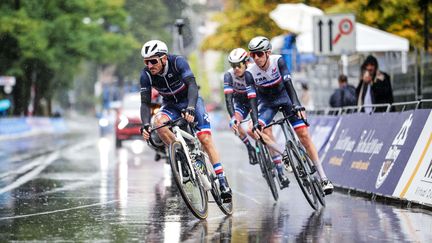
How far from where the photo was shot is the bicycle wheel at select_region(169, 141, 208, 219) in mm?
11953

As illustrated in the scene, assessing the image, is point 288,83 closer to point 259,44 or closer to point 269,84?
point 269,84

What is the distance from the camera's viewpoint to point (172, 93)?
13.0m

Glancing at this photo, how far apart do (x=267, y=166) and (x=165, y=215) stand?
280 centimetres

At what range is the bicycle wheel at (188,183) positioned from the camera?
1195 centimetres

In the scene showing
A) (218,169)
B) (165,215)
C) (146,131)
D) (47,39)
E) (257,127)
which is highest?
(47,39)

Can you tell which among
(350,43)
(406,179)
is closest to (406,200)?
(406,179)

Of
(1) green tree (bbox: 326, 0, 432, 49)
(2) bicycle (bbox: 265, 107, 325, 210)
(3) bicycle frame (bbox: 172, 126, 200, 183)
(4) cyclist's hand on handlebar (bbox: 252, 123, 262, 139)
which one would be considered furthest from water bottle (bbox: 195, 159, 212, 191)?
(1) green tree (bbox: 326, 0, 432, 49)

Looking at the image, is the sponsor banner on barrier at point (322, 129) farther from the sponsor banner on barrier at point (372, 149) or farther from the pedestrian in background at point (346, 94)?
the pedestrian in background at point (346, 94)

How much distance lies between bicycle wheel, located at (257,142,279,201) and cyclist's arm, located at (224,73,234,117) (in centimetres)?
60

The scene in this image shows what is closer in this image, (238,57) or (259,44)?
(259,44)

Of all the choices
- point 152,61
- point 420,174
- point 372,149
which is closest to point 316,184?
point 420,174

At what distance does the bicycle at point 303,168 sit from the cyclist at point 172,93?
4.10 ft

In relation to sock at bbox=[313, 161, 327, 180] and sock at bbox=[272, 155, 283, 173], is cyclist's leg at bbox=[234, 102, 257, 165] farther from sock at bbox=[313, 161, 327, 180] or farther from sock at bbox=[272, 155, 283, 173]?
sock at bbox=[313, 161, 327, 180]

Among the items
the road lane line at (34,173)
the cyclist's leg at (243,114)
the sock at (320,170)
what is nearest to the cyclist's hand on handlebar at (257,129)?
the sock at (320,170)
